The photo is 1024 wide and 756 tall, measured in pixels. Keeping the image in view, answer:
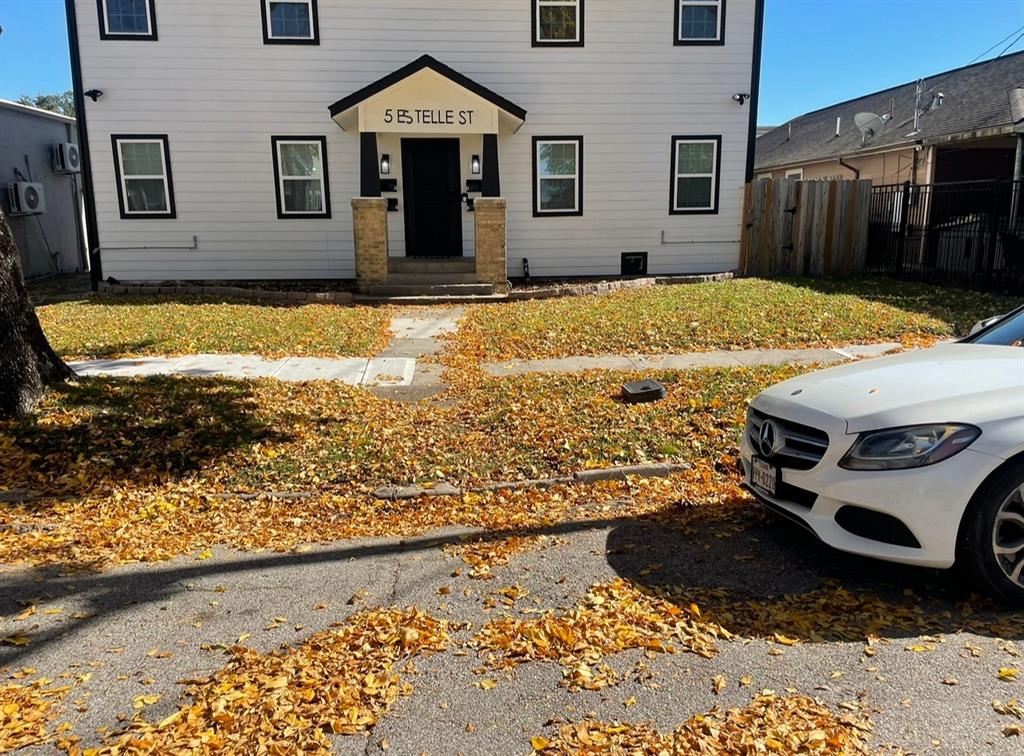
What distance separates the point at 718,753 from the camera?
2.65 meters

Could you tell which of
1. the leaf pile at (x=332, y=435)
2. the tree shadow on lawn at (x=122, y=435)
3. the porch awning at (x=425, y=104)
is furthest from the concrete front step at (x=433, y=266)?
the tree shadow on lawn at (x=122, y=435)

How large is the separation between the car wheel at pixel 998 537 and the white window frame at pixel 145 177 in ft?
52.9

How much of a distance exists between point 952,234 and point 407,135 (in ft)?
36.1

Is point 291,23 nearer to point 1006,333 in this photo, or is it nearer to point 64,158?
point 64,158

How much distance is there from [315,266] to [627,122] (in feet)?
24.4

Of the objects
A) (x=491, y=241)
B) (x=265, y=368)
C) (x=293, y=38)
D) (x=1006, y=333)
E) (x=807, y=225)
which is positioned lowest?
(x=265, y=368)

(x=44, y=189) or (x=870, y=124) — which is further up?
(x=870, y=124)

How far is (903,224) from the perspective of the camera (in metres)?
15.7

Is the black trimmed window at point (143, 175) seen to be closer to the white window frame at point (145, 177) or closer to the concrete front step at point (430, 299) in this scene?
the white window frame at point (145, 177)

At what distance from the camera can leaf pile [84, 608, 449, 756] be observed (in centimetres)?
271

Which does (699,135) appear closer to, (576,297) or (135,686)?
(576,297)

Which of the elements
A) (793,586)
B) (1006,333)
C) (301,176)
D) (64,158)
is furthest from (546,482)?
(64,158)

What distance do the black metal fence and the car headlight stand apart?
37.6ft

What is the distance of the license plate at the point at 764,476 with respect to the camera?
422 centimetres
